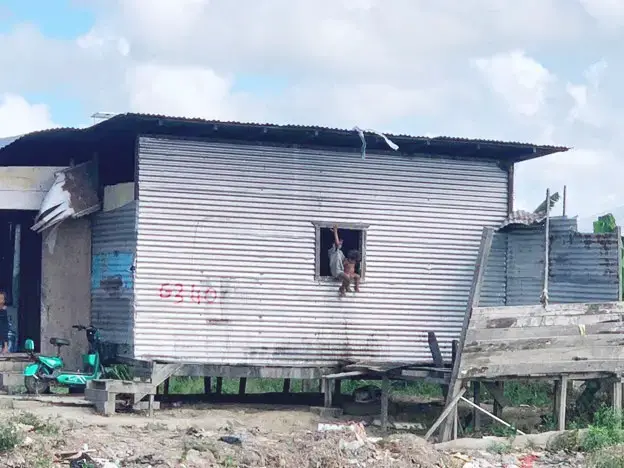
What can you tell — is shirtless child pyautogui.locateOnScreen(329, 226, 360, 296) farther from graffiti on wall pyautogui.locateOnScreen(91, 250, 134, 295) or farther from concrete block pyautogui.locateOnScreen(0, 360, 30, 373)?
concrete block pyautogui.locateOnScreen(0, 360, 30, 373)

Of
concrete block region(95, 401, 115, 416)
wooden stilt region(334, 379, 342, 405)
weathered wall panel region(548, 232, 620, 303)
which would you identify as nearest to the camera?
concrete block region(95, 401, 115, 416)

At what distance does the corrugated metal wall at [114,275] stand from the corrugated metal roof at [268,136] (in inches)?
49.2

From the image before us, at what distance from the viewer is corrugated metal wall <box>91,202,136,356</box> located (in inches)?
658

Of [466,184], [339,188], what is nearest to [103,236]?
[339,188]

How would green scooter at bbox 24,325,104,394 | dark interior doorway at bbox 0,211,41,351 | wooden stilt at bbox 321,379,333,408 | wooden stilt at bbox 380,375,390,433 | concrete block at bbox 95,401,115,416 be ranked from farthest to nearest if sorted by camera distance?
dark interior doorway at bbox 0,211,41,351, wooden stilt at bbox 321,379,333,408, green scooter at bbox 24,325,104,394, wooden stilt at bbox 380,375,390,433, concrete block at bbox 95,401,115,416

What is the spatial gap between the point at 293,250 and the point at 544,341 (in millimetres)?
4526

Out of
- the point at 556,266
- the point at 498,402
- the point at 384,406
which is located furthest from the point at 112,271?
the point at 556,266

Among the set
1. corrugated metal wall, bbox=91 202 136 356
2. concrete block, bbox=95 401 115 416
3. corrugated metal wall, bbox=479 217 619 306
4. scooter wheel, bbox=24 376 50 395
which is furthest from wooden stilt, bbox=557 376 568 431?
scooter wheel, bbox=24 376 50 395

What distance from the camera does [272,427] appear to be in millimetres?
15680

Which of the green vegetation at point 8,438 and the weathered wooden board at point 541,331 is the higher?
the weathered wooden board at point 541,331

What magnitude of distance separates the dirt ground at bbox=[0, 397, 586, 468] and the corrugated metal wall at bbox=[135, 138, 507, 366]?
230cm

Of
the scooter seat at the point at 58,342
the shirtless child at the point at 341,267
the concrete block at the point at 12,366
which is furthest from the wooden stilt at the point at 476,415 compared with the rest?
the concrete block at the point at 12,366

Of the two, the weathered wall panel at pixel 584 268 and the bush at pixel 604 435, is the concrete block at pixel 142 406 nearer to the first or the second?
the bush at pixel 604 435

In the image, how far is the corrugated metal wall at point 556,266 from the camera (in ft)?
59.7
